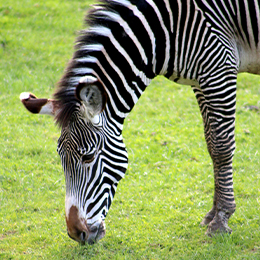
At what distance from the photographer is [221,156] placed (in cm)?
469

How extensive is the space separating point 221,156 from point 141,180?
207cm

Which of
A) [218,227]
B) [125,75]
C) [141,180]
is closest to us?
[125,75]

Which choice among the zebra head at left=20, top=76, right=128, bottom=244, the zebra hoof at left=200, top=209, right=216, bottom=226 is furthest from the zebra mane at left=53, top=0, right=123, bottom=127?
the zebra hoof at left=200, top=209, right=216, bottom=226


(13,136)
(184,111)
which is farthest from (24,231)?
(184,111)

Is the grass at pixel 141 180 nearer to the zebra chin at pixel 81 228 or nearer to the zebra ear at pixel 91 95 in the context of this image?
the zebra chin at pixel 81 228

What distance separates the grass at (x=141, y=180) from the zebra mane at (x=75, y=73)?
1.08ft

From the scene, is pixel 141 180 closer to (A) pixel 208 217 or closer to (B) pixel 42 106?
(A) pixel 208 217

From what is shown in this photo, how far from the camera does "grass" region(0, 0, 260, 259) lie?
186 inches

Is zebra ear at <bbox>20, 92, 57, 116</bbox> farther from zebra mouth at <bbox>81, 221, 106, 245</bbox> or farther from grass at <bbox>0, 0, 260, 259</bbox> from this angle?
zebra mouth at <bbox>81, 221, 106, 245</bbox>

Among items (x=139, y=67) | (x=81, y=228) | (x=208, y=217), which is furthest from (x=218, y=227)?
(x=139, y=67)

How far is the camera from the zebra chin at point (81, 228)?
3.71 m

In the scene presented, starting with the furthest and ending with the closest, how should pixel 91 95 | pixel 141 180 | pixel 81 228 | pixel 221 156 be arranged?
pixel 141 180 < pixel 221 156 < pixel 81 228 < pixel 91 95

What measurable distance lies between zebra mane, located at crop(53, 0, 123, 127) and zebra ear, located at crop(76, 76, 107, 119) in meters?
0.13

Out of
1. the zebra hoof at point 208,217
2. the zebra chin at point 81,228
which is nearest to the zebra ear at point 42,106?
the zebra chin at point 81,228
